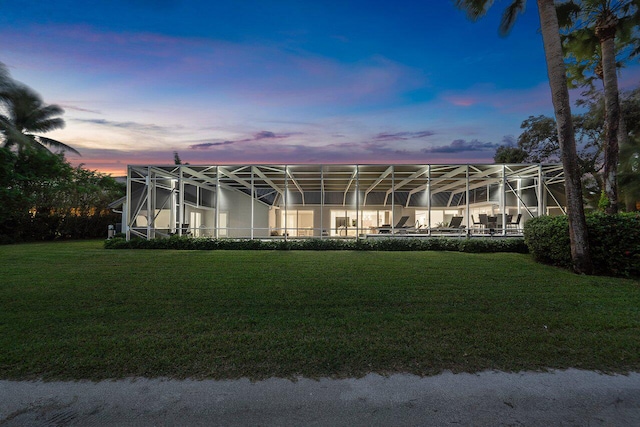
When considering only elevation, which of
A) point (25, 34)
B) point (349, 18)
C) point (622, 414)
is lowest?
point (622, 414)

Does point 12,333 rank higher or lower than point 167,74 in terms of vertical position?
lower

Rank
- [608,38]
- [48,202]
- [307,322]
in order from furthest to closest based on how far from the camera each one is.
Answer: [48,202]
[608,38]
[307,322]

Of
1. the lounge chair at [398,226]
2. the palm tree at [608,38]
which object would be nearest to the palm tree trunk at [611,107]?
the palm tree at [608,38]

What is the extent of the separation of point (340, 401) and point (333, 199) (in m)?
19.8

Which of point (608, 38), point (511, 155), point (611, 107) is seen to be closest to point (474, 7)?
point (608, 38)

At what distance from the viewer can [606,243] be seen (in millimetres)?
8008

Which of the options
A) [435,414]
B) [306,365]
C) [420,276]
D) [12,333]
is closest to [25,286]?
[12,333]

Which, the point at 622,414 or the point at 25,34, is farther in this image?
the point at 25,34

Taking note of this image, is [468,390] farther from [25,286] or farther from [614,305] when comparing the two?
[25,286]

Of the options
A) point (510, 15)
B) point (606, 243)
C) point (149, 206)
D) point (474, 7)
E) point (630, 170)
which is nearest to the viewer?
point (606, 243)

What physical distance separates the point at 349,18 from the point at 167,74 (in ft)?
25.8

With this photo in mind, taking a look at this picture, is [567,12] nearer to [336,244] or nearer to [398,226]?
[398,226]

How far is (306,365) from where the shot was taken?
3.33m

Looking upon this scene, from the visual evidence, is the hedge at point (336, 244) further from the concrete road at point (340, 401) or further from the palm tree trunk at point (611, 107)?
the concrete road at point (340, 401)
